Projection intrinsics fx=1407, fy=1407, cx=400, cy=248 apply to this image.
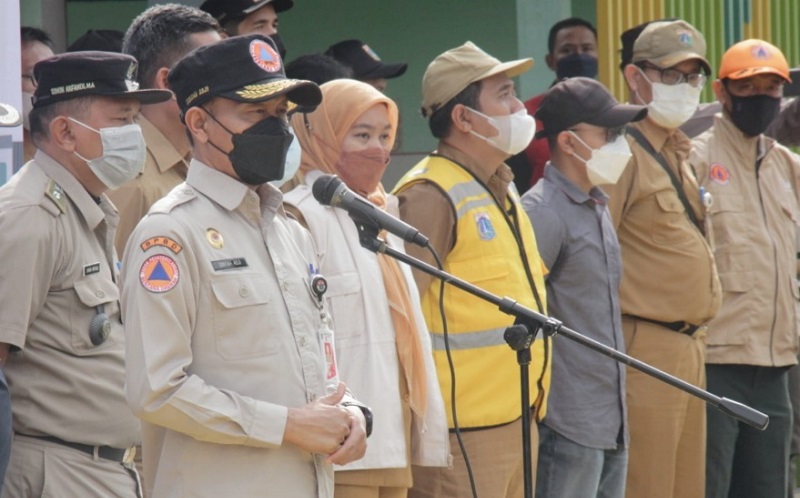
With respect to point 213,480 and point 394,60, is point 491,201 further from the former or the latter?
point 394,60

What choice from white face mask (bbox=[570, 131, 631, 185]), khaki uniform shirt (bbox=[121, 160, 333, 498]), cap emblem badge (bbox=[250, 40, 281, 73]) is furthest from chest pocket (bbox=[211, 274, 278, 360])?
white face mask (bbox=[570, 131, 631, 185])

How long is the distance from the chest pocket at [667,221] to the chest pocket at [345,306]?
211 cm

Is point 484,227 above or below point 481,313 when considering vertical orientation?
above

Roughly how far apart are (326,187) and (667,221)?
281 centimetres

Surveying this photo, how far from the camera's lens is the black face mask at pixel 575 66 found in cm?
757

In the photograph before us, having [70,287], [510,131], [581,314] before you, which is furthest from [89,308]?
[581,314]

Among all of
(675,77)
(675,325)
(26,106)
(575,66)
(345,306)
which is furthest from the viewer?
(575,66)

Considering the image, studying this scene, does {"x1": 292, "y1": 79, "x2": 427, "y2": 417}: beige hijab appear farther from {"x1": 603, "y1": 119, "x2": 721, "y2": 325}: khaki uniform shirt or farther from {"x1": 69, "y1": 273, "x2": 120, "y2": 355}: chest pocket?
{"x1": 603, "y1": 119, "x2": 721, "y2": 325}: khaki uniform shirt

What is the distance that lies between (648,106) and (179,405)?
3666 millimetres

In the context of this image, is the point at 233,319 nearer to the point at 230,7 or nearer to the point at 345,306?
the point at 345,306

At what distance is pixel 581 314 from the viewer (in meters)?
5.48

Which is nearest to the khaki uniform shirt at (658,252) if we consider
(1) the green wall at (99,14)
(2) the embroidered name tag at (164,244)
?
(2) the embroidered name tag at (164,244)

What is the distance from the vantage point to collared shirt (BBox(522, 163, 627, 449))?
5426 millimetres

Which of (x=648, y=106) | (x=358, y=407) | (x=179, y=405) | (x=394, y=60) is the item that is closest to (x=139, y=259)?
(x=179, y=405)
